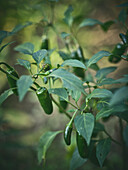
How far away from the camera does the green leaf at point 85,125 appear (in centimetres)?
42

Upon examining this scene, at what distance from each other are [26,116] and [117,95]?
5.64ft

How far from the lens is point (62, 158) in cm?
153

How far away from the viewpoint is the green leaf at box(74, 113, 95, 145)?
424mm

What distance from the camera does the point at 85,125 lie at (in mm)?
445

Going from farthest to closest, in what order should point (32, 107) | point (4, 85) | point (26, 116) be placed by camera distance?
point (32, 107) < point (26, 116) < point (4, 85)

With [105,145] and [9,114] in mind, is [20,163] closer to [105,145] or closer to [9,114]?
[9,114]

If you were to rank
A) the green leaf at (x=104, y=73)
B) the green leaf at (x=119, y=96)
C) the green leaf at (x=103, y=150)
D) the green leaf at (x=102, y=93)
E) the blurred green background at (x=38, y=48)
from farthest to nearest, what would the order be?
the blurred green background at (x=38, y=48) → the green leaf at (x=104, y=73) → the green leaf at (x=103, y=150) → the green leaf at (x=102, y=93) → the green leaf at (x=119, y=96)

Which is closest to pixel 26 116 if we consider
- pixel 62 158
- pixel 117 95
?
pixel 62 158

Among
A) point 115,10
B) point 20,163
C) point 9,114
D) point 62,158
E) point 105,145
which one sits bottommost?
point 62,158

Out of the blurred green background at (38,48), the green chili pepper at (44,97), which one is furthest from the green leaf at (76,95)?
the blurred green background at (38,48)

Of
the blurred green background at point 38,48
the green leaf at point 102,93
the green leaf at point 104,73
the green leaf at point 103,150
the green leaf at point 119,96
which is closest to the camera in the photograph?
the green leaf at point 119,96

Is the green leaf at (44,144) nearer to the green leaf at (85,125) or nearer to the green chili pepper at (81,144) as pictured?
the green chili pepper at (81,144)

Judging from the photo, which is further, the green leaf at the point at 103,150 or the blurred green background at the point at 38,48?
the blurred green background at the point at 38,48

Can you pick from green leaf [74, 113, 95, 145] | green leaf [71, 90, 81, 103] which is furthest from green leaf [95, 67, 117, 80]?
green leaf [74, 113, 95, 145]
